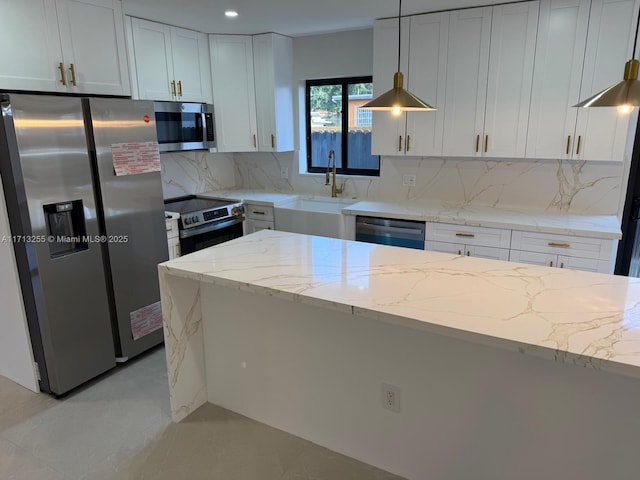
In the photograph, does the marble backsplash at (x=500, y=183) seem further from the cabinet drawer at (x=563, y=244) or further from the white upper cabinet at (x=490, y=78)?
A: the cabinet drawer at (x=563, y=244)

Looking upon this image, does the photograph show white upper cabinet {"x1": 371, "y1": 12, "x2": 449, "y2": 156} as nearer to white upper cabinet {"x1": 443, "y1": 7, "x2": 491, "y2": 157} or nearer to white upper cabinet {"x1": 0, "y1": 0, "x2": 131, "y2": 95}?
white upper cabinet {"x1": 443, "y1": 7, "x2": 491, "y2": 157}

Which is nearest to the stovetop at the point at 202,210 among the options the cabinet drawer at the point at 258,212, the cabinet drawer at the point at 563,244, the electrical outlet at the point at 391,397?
the cabinet drawer at the point at 258,212

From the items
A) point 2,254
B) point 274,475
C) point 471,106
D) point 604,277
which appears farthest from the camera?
point 471,106

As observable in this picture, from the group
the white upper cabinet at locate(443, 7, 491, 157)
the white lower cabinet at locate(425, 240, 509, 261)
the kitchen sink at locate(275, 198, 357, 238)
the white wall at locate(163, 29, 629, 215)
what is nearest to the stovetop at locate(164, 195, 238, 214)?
the white wall at locate(163, 29, 629, 215)

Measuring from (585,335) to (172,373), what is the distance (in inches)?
75.8

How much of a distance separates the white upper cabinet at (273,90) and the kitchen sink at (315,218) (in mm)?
629

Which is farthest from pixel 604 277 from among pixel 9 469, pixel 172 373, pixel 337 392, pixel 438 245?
pixel 9 469

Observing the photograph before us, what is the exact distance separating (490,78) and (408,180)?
107 cm

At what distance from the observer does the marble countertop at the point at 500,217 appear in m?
2.99

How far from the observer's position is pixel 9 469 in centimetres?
210

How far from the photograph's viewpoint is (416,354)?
1.90 m

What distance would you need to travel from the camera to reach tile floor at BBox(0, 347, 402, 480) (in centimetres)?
206

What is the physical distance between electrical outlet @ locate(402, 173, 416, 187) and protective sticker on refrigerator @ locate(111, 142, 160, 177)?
2106 millimetres

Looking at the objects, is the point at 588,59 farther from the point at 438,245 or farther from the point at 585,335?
the point at 585,335
